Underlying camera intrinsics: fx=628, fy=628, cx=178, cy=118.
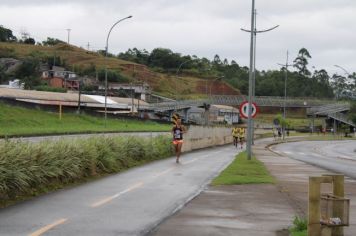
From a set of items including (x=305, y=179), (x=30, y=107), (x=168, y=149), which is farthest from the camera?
(x=30, y=107)

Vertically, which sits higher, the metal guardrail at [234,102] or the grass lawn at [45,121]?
the metal guardrail at [234,102]

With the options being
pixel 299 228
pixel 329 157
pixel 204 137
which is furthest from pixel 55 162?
pixel 204 137

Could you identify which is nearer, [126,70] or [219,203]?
[219,203]

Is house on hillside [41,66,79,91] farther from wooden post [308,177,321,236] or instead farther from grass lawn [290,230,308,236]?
wooden post [308,177,321,236]

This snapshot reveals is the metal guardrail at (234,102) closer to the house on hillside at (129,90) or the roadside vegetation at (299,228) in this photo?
the house on hillside at (129,90)

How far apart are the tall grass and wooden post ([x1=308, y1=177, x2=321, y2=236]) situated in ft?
19.1

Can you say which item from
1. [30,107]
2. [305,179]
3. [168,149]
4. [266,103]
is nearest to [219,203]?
[305,179]

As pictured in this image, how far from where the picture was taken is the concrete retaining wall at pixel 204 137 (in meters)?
35.1

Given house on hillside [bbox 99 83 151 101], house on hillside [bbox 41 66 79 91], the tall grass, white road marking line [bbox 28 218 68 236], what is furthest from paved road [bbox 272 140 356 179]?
house on hillside [bbox 41 66 79 91]

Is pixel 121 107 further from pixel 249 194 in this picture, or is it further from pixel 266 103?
pixel 249 194

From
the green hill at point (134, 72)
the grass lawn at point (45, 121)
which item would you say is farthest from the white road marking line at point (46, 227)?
the green hill at point (134, 72)

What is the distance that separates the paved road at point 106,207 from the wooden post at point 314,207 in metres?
2.35

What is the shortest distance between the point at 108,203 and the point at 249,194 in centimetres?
349

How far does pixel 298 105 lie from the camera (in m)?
137
